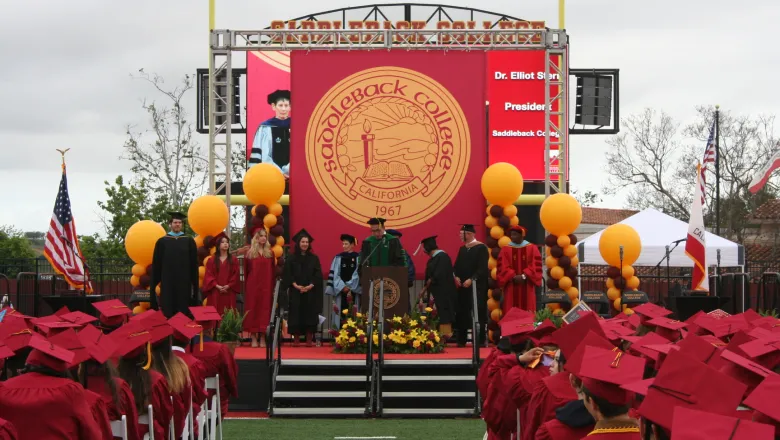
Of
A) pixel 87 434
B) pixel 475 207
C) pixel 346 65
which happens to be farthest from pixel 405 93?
pixel 87 434

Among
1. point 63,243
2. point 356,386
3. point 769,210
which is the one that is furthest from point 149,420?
point 769,210

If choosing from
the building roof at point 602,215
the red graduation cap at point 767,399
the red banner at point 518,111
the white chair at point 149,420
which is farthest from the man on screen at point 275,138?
the building roof at point 602,215

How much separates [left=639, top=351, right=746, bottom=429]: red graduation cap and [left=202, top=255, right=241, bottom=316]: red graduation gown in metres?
13.2

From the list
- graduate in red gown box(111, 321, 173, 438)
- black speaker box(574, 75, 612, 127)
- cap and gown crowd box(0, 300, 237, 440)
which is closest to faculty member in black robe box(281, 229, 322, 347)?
cap and gown crowd box(0, 300, 237, 440)

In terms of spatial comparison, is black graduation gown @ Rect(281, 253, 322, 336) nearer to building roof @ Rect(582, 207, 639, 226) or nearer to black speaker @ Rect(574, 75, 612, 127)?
black speaker @ Rect(574, 75, 612, 127)

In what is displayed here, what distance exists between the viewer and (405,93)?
18.3 meters

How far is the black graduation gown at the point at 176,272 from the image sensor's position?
15.9 meters

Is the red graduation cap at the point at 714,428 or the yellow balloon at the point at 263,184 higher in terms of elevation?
the yellow balloon at the point at 263,184

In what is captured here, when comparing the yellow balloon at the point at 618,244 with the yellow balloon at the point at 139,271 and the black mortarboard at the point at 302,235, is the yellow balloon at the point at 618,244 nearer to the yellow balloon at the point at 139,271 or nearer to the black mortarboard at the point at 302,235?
the black mortarboard at the point at 302,235

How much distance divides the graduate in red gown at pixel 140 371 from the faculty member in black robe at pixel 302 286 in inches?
353

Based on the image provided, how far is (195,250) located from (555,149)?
1070cm

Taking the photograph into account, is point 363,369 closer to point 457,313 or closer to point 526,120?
point 457,313

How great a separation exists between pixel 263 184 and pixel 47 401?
11.8m

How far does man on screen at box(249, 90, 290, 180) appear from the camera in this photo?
23891mm
